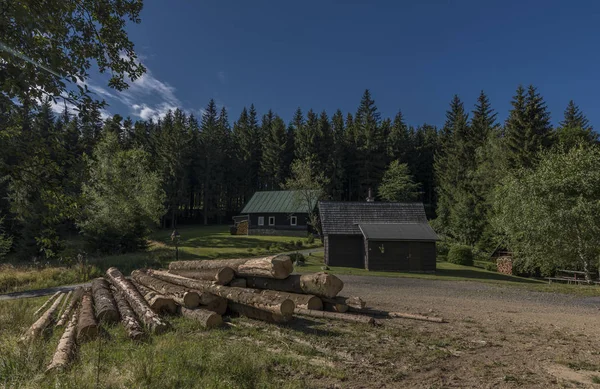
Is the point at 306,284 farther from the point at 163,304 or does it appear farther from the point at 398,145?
the point at 398,145

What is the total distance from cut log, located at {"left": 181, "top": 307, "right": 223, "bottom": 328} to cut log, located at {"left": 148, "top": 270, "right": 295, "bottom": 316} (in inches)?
31.0

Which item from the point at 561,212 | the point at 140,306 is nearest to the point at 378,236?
the point at 561,212

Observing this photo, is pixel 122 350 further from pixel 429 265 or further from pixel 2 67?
pixel 429 265

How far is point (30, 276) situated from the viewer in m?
17.7

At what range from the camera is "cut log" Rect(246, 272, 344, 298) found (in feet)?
29.0

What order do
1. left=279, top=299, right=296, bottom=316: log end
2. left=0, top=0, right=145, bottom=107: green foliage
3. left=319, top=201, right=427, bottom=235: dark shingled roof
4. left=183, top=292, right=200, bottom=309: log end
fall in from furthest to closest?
left=319, top=201, right=427, bottom=235: dark shingled roof, left=183, top=292, right=200, bottom=309: log end, left=279, top=299, right=296, bottom=316: log end, left=0, top=0, right=145, bottom=107: green foliage

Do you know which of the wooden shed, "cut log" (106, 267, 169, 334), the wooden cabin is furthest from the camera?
the wooden cabin

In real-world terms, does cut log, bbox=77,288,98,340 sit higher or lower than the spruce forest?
lower

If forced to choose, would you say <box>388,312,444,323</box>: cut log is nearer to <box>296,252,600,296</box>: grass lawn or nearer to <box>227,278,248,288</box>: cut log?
<box>227,278,248,288</box>: cut log

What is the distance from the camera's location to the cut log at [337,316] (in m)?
8.38

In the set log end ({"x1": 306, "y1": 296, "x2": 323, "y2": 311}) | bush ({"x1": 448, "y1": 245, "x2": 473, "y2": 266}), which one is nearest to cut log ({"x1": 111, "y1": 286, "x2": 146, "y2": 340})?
log end ({"x1": 306, "y1": 296, "x2": 323, "y2": 311})

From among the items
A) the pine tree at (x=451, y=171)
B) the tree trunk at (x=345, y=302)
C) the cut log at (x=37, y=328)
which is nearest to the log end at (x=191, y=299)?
the cut log at (x=37, y=328)

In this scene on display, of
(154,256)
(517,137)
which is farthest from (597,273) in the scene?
(154,256)

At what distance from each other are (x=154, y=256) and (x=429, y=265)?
20.7 metres
